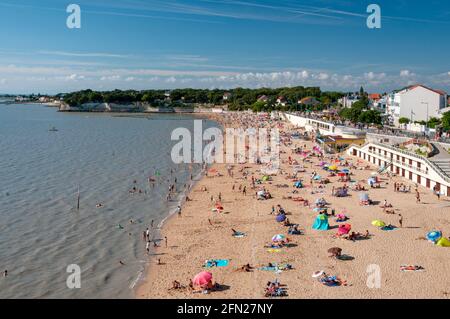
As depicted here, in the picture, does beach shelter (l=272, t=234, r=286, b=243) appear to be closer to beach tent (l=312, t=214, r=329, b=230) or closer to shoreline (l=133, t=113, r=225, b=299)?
beach tent (l=312, t=214, r=329, b=230)

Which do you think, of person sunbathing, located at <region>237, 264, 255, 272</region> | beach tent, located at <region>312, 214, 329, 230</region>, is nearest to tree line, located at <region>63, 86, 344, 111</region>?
beach tent, located at <region>312, 214, 329, 230</region>

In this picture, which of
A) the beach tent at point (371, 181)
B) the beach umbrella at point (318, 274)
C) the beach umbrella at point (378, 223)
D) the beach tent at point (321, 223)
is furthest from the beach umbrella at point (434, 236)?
the beach tent at point (371, 181)

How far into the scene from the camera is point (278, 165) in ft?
147

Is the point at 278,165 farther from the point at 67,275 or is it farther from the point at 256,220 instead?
the point at 67,275

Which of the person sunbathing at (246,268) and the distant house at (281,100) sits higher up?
the distant house at (281,100)

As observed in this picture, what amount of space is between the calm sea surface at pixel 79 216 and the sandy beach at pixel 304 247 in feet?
6.20

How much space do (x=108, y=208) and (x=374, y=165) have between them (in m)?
26.5

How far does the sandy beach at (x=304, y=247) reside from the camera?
17141 millimetres

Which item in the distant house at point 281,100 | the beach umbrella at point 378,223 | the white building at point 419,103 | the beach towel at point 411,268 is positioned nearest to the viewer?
the beach towel at point 411,268

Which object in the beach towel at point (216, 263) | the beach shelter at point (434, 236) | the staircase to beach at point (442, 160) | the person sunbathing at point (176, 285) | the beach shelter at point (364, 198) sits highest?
the staircase to beach at point (442, 160)

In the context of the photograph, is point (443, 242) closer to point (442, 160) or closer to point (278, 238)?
point (278, 238)

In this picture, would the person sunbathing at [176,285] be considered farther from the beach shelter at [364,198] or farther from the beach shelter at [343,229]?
the beach shelter at [364,198]

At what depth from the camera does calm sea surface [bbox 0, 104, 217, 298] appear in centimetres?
1858
